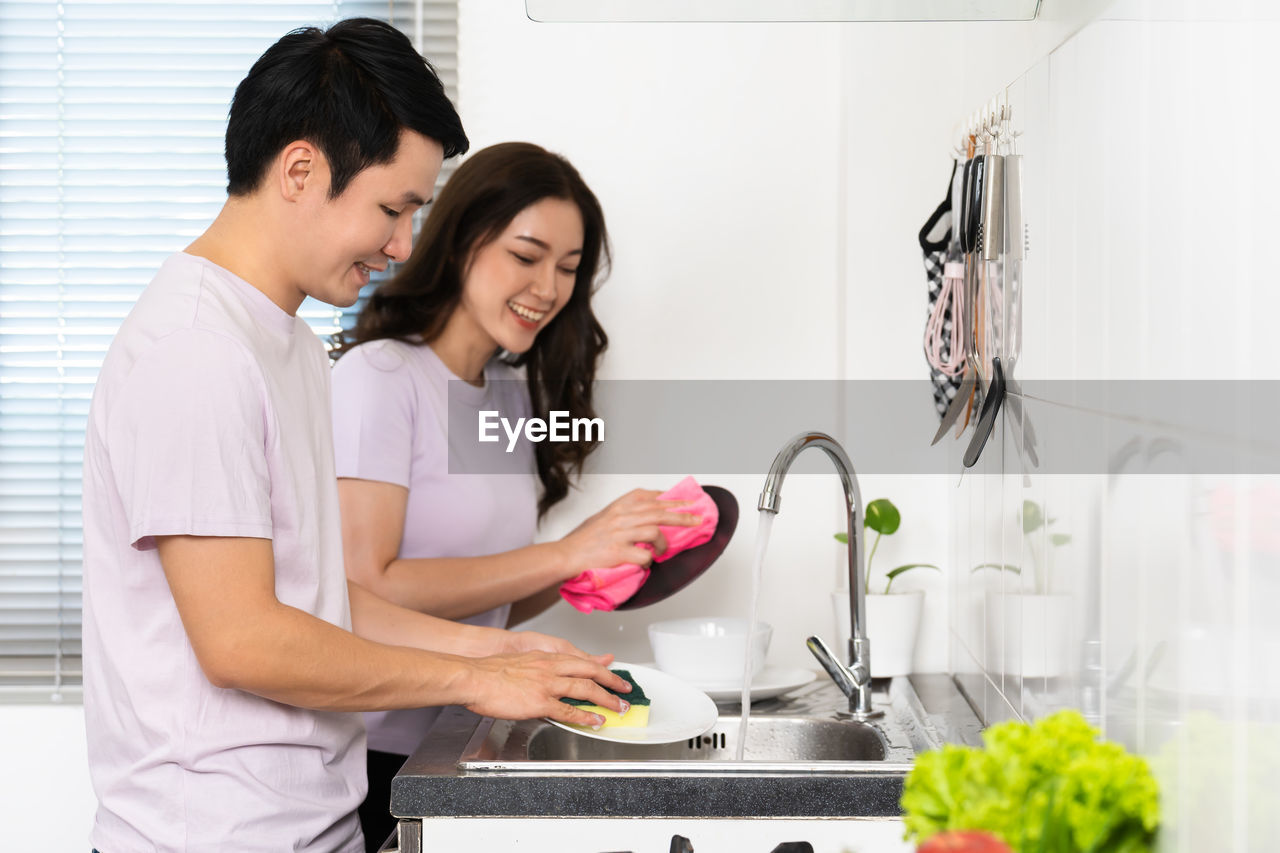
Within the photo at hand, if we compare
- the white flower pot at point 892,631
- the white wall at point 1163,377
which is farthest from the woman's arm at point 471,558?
the white wall at point 1163,377

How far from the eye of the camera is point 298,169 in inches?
44.1

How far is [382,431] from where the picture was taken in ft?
5.42

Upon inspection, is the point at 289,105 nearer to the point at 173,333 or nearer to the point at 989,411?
the point at 173,333

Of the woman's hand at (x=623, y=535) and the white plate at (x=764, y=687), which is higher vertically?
the woman's hand at (x=623, y=535)

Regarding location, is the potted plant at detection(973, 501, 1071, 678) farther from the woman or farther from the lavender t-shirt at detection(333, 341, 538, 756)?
the lavender t-shirt at detection(333, 341, 538, 756)

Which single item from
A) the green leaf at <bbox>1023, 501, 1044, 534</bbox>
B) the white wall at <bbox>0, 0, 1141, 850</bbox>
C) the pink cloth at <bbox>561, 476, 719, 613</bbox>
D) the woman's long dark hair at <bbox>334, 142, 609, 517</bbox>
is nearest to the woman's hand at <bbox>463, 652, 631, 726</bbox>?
the pink cloth at <bbox>561, 476, 719, 613</bbox>

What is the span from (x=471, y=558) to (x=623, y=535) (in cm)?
23

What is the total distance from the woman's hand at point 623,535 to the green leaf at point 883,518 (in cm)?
32

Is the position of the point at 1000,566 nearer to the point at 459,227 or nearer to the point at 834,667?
the point at 834,667

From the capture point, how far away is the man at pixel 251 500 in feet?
3.35

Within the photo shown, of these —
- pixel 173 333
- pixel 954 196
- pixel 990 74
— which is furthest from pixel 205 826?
pixel 990 74

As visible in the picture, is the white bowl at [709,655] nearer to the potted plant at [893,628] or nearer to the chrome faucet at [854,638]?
the chrome faucet at [854,638]

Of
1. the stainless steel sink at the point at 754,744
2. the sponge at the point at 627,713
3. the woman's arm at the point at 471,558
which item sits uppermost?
the woman's arm at the point at 471,558

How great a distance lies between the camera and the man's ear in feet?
3.66
